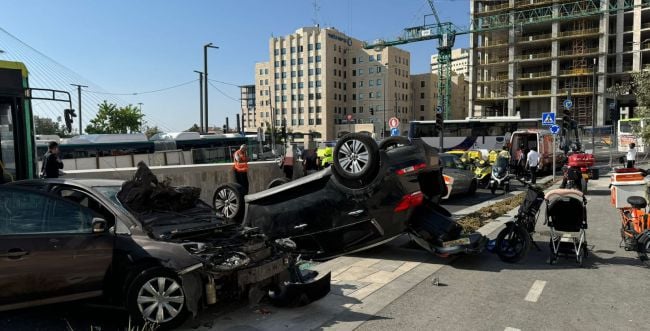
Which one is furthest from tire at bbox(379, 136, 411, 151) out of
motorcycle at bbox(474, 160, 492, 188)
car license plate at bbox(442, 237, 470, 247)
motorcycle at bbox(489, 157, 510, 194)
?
motorcycle at bbox(474, 160, 492, 188)

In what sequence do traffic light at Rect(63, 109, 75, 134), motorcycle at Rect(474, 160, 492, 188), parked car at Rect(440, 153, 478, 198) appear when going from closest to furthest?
1. traffic light at Rect(63, 109, 75, 134)
2. parked car at Rect(440, 153, 478, 198)
3. motorcycle at Rect(474, 160, 492, 188)

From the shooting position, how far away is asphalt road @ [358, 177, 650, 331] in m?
4.53

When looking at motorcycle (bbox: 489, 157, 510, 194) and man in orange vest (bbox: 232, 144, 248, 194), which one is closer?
man in orange vest (bbox: 232, 144, 248, 194)

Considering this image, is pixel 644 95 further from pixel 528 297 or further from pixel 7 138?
pixel 7 138

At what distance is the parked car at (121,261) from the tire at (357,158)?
1.76 metres

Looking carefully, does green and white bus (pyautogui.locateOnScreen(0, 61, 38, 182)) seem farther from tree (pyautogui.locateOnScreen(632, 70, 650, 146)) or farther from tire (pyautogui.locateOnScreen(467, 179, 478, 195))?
tree (pyautogui.locateOnScreen(632, 70, 650, 146))

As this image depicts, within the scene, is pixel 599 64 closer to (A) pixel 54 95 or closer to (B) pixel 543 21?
(B) pixel 543 21

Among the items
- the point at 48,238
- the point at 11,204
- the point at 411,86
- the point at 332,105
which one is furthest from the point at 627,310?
the point at 411,86

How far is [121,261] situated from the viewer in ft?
14.2

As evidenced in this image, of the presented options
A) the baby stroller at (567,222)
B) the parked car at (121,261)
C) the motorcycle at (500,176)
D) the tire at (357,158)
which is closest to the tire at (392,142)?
the tire at (357,158)

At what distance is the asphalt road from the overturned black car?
1.93 feet

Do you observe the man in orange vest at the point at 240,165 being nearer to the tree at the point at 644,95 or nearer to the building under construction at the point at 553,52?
the tree at the point at 644,95

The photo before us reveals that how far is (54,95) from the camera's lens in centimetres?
909

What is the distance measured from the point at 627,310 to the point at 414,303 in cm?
219
